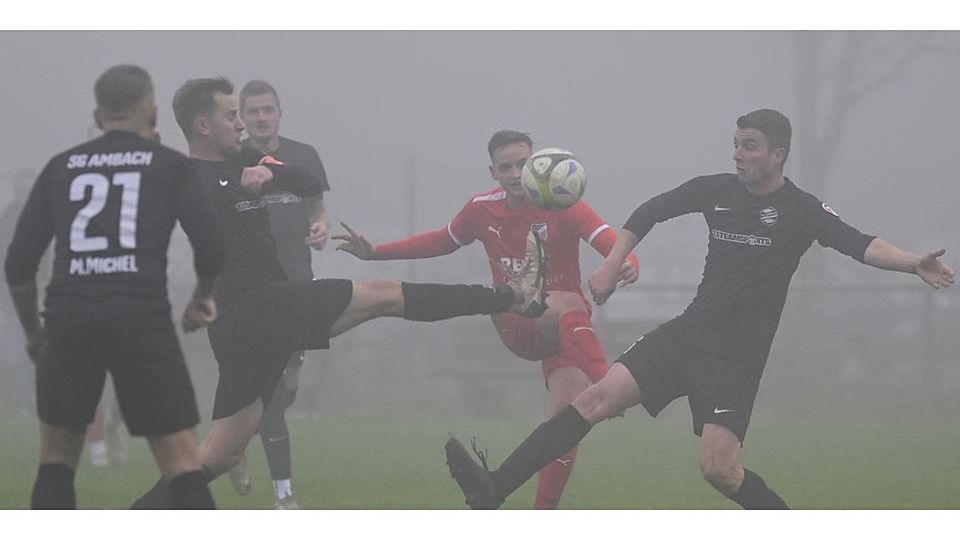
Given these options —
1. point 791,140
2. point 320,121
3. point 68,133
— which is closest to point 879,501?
point 791,140

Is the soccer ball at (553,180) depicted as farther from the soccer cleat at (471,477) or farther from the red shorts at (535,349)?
the soccer cleat at (471,477)

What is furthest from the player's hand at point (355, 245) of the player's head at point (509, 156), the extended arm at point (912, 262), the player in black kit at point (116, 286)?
the extended arm at point (912, 262)

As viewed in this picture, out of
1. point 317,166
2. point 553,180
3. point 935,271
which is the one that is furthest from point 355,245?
point 935,271

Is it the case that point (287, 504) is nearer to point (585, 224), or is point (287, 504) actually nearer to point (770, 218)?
point (585, 224)

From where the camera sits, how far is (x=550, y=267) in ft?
24.2

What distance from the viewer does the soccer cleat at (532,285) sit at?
688 centimetres

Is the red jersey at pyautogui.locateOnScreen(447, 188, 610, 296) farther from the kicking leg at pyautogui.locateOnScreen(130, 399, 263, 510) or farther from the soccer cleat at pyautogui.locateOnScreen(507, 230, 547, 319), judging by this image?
the kicking leg at pyautogui.locateOnScreen(130, 399, 263, 510)

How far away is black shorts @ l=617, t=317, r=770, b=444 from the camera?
683 cm

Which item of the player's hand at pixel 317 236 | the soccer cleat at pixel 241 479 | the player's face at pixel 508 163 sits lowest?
the soccer cleat at pixel 241 479

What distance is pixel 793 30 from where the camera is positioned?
7879mm

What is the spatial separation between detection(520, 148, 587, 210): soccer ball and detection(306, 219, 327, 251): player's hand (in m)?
A: 0.95

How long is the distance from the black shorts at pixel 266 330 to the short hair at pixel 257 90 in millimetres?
1472

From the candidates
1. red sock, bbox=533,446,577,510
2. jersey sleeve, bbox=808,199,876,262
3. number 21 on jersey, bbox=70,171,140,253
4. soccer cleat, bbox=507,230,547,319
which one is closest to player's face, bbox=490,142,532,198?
soccer cleat, bbox=507,230,547,319

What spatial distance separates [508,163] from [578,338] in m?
0.91
